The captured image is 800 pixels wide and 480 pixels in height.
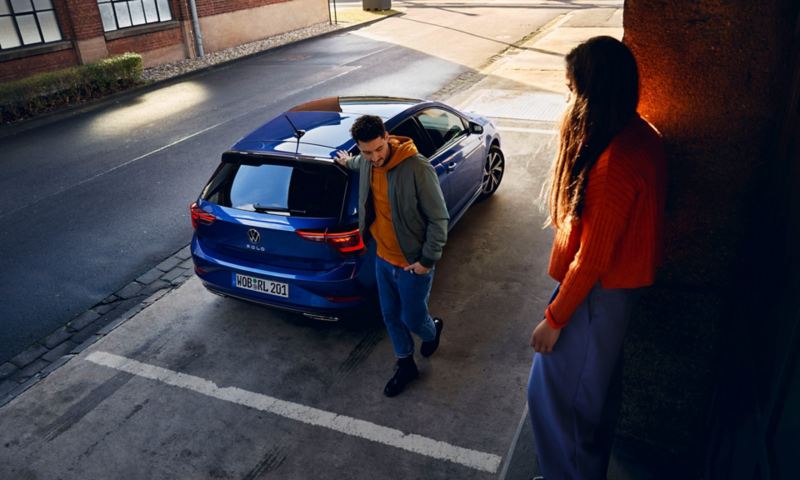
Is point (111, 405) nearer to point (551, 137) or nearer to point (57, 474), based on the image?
point (57, 474)

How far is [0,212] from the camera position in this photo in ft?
28.7

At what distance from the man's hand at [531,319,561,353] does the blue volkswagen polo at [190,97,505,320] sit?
2.37 metres

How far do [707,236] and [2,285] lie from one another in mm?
7100

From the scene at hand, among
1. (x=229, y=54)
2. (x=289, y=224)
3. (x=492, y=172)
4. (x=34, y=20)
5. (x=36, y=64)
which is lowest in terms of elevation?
(x=229, y=54)

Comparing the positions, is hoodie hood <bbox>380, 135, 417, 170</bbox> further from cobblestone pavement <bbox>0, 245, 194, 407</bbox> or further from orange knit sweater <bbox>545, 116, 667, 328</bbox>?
cobblestone pavement <bbox>0, 245, 194, 407</bbox>

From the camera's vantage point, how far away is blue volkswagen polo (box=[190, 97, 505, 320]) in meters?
4.85

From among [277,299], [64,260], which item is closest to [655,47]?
[277,299]

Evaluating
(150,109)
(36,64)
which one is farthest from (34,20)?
(150,109)

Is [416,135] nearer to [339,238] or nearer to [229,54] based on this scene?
[339,238]

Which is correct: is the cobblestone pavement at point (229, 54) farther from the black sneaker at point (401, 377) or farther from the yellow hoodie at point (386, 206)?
the black sneaker at point (401, 377)

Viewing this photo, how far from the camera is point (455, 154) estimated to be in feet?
21.3

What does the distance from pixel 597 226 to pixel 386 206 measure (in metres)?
2.06

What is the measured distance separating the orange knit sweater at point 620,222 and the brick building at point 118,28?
17.1 m

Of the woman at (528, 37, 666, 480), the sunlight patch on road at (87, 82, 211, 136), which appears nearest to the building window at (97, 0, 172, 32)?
the sunlight patch on road at (87, 82, 211, 136)
